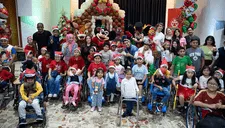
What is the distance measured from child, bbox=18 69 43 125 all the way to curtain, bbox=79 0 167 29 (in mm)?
8597

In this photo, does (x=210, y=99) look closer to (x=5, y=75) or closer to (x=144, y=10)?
(x=5, y=75)

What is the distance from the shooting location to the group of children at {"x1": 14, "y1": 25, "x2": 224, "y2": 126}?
12.3 ft

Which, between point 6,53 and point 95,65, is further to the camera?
point 6,53

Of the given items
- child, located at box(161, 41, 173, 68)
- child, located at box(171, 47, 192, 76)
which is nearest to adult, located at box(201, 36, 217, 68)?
child, located at box(171, 47, 192, 76)

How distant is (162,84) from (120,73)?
92 cm

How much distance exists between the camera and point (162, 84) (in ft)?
12.8

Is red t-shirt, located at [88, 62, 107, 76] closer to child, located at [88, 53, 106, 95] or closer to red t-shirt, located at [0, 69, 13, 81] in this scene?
child, located at [88, 53, 106, 95]

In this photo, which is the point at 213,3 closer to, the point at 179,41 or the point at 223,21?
the point at 223,21

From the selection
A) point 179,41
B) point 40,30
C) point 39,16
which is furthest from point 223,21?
point 39,16

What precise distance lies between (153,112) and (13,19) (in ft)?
21.7

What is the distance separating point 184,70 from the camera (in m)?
4.16

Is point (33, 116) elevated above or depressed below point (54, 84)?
below

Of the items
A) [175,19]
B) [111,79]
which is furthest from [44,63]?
[175,19]

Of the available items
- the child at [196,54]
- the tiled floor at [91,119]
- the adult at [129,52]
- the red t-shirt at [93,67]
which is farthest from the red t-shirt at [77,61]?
the child at [196,54]
